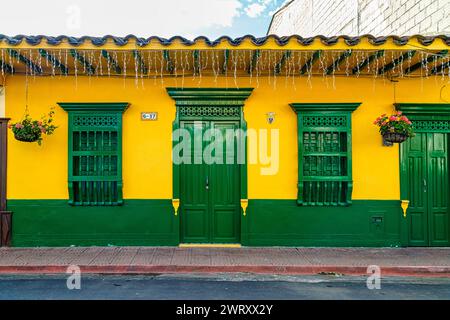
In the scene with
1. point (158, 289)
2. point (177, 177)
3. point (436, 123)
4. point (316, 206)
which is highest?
point (436, 123)

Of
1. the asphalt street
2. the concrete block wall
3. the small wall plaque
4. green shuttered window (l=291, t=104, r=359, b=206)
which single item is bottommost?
the asphalt street

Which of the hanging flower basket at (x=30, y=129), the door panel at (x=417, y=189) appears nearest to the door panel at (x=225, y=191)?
the hanging flower basket at (x=30, y=129)

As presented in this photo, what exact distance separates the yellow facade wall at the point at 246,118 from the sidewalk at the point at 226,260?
1.06 m

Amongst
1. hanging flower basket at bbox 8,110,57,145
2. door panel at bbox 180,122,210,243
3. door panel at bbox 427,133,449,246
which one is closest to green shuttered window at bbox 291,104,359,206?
door panel at bbox 427,133,449,246

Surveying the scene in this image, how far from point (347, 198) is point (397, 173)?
3.59ft

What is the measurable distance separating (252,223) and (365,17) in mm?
7203

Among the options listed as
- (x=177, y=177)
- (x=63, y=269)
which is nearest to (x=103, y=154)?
(x=177, y=177)

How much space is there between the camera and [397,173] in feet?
24.9

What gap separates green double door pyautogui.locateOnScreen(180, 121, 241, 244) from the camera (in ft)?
25.0

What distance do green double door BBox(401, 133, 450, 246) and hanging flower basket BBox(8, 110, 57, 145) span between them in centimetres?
678

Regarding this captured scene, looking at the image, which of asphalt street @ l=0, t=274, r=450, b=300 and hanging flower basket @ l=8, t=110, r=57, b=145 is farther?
hanging flower basket @ l=8, t=110, r=57, b=145

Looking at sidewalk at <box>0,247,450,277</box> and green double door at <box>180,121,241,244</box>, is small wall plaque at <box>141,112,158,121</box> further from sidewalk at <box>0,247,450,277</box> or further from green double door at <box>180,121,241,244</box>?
sidewalk at <box>0,247,450,277</box>

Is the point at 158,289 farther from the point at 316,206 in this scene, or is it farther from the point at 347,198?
the point at 347,198

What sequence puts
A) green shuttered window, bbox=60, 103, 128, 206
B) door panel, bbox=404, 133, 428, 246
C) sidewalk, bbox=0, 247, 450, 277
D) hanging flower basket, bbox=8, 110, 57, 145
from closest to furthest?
1. sidewalk, bbox=0, 247, 450, 277
2. hanging flower basket, bbox=8, 110, 57, 145
3. green shuttered window, bbox=60, 103, 128, 206
4. door panel, bbox=404, 133, 428, 246
